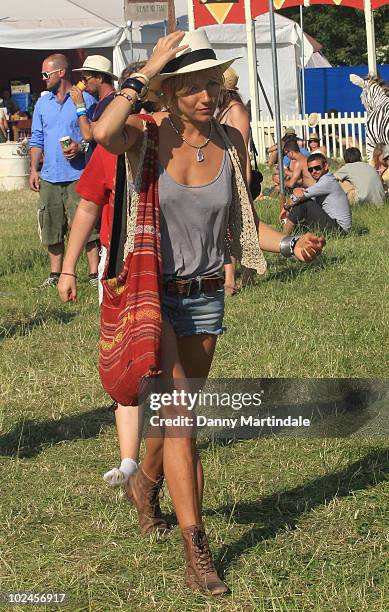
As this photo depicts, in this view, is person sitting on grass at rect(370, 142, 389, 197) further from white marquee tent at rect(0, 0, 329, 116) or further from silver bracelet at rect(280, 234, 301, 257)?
silver bracelet at rect(280, 234, 301, 257)

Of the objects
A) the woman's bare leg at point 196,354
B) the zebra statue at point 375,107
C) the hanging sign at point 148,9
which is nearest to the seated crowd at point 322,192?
the zebra statue at point 375,107

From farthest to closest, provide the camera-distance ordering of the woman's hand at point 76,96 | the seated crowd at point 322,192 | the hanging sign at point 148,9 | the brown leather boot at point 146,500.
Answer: the hanging sign at point 148,9 < the seated crowd at point 322,192 < the woman's hand at point 76,96 < the brown leather boot at point 146,500

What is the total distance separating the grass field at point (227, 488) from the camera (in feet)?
14.8

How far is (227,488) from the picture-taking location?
5645 mm

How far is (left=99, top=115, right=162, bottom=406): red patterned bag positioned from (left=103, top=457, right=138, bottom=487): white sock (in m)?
0.53

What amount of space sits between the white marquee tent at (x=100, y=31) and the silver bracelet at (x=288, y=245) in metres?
20.0

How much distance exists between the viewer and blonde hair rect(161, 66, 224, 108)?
15.0ft

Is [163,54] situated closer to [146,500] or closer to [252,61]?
[146,500]

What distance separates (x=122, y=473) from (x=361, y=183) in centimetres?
1226

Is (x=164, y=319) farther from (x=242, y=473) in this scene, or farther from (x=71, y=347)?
(x=71, y=347)

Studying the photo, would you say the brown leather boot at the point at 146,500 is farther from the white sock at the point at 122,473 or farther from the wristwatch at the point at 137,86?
the wristwatch at the point at 137,86

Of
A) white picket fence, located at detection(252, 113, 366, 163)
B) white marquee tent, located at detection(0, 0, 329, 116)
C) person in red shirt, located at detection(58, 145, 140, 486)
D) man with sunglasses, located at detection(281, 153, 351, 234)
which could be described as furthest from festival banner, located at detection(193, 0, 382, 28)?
person in red shirt, located at detection(58, 145, 140, 486)

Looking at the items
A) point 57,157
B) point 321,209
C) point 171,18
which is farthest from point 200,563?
point 171,18

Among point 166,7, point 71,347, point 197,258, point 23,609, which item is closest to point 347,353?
point 71,347
